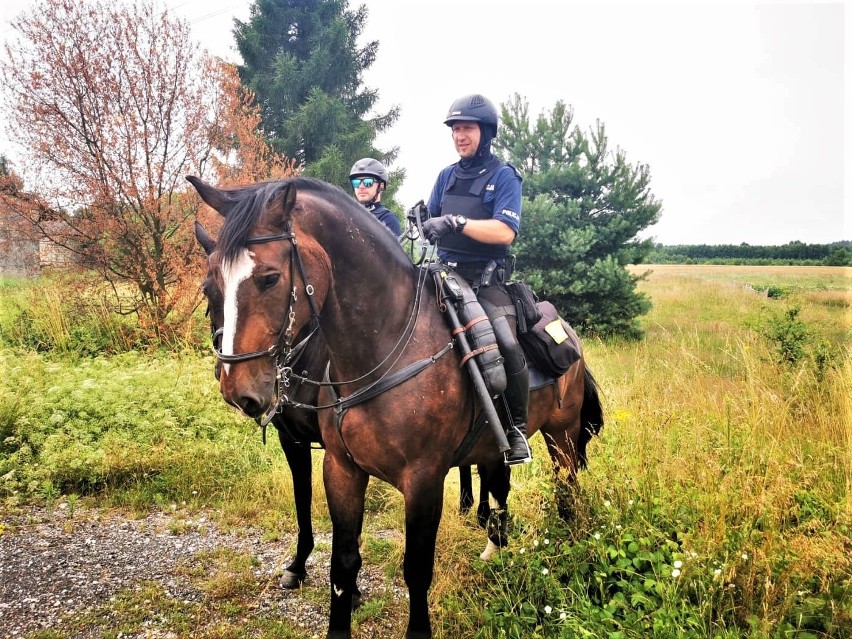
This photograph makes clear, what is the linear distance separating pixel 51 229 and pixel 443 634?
33.9 ft

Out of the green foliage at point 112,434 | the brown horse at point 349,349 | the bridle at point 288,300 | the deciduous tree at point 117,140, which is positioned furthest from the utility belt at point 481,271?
the deciduous tree at point 117,140

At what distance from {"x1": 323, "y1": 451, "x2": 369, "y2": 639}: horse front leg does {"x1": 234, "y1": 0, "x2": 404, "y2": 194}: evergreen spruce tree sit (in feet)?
46.8

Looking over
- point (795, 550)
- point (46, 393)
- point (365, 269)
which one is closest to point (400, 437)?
point (365, 269)

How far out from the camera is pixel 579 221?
12.9m

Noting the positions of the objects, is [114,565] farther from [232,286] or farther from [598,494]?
[598,494]

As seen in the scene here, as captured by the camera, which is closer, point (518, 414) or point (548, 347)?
point (518, 414)

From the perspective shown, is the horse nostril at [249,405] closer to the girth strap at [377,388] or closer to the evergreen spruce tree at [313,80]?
the girth strap at [377,388]

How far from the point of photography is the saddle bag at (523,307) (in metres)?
3.15

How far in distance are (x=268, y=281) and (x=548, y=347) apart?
1891mm

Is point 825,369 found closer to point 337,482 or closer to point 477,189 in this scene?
point 477,189

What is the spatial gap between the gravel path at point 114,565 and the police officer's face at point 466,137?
3200 mm

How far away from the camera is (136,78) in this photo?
30.4 feet

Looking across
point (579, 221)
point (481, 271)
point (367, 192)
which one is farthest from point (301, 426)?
point (579, 221)

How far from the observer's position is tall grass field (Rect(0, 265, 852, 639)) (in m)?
2.63
